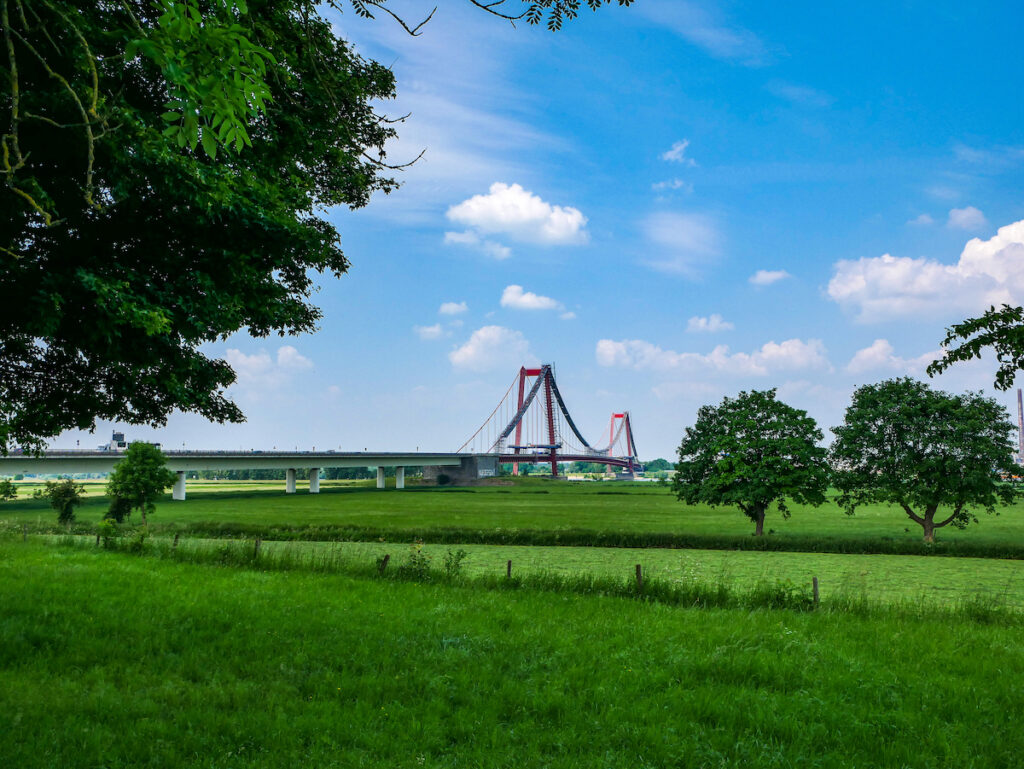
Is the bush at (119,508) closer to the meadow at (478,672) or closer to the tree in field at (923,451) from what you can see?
the meadow at (478,672)

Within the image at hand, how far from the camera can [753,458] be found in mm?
35406

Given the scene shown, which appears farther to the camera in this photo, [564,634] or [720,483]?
[720,483]

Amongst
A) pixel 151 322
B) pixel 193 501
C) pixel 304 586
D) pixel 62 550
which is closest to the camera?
pixel 151 322

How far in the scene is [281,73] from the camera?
28.6 ft

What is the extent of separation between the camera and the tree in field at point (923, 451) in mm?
31219

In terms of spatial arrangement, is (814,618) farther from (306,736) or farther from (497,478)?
(497,478)

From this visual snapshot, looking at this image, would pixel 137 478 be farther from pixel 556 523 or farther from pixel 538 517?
pixel 538 517

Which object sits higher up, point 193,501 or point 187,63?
point 187,63

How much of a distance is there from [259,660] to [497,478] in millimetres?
106493

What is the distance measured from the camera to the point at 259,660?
8625 mm

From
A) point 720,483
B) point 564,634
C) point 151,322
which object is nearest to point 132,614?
point 151,322

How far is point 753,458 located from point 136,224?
33.8 m

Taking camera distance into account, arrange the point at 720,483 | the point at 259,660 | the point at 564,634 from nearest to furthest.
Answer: the point at 259,660 → the point at 564,634 → the point at 720,483

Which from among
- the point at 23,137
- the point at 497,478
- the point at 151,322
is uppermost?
the point at 23,137
